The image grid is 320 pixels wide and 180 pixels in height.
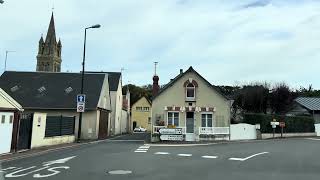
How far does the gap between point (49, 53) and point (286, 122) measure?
82.2 metres

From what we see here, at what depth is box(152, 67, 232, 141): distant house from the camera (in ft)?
138

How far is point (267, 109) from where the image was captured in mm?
64812

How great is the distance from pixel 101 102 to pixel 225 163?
3064cm

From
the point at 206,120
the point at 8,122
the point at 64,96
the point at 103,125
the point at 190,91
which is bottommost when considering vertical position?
the point at 8,122

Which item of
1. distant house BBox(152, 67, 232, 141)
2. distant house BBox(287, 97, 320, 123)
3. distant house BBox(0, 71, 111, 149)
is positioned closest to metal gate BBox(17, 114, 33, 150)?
distant house BBox(0, 71, 111, 149)

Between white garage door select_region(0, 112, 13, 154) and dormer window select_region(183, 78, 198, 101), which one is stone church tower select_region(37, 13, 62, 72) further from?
white garage door select_region(0, 112, 13, 154)

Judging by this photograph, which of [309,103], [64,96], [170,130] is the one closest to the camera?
[170,130]

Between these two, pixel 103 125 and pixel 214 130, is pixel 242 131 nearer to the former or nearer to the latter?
pixel 214 130

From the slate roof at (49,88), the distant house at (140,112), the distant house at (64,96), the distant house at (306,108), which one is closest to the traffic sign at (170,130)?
the distant house at (64,96)

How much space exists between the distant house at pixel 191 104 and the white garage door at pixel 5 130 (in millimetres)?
20338

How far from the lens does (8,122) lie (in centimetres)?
2238

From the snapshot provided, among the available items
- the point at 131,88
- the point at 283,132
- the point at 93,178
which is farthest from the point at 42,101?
the point at 131,88

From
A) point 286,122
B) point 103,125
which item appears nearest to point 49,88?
point 103,125

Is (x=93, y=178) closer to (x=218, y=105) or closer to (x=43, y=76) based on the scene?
(x=218, y=105)
